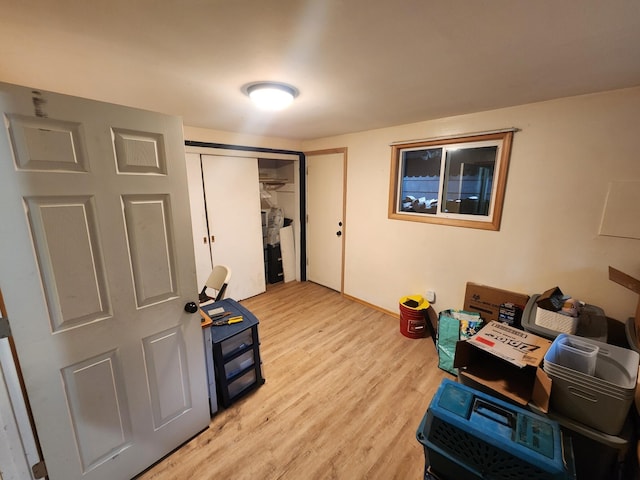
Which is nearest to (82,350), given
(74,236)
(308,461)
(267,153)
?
(74,236)

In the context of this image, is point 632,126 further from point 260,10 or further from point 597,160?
point 260,10

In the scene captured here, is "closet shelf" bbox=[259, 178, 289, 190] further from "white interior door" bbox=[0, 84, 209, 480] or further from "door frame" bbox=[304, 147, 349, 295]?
"white interior door" bbox=[0, 84, 209, 480]

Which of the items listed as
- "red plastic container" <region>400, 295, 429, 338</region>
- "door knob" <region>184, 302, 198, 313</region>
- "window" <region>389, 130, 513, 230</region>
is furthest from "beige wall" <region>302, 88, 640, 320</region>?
"door knob" <region>184, 302, 198, 313</region>

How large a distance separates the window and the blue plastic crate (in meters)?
1.57

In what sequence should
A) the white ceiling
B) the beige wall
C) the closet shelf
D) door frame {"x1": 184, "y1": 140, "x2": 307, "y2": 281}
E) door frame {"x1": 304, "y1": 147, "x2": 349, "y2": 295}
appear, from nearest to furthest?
the white ceiling < the beige wall < door frame {"x1": 184, "y1": 140, "x2": 307, "y2": 281} < door frame {"x1": 304, "y1": 147, "x2": 349, "y2": 295} < the closet shelf

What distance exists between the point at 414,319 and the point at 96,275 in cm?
259

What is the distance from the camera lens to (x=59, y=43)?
3.82ft

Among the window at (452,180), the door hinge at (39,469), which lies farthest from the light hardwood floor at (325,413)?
the window at (452,180)

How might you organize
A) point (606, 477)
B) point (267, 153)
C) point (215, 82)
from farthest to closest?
point (267, 153)
point (215, 82)
point (606, 477)

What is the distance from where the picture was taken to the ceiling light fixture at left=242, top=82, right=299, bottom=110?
1648 mm

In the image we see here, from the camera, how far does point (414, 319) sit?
264 cm

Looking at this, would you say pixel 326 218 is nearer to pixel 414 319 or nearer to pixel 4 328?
pixel 414 319

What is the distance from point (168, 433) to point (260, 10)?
2.18 m

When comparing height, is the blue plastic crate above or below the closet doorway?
below
